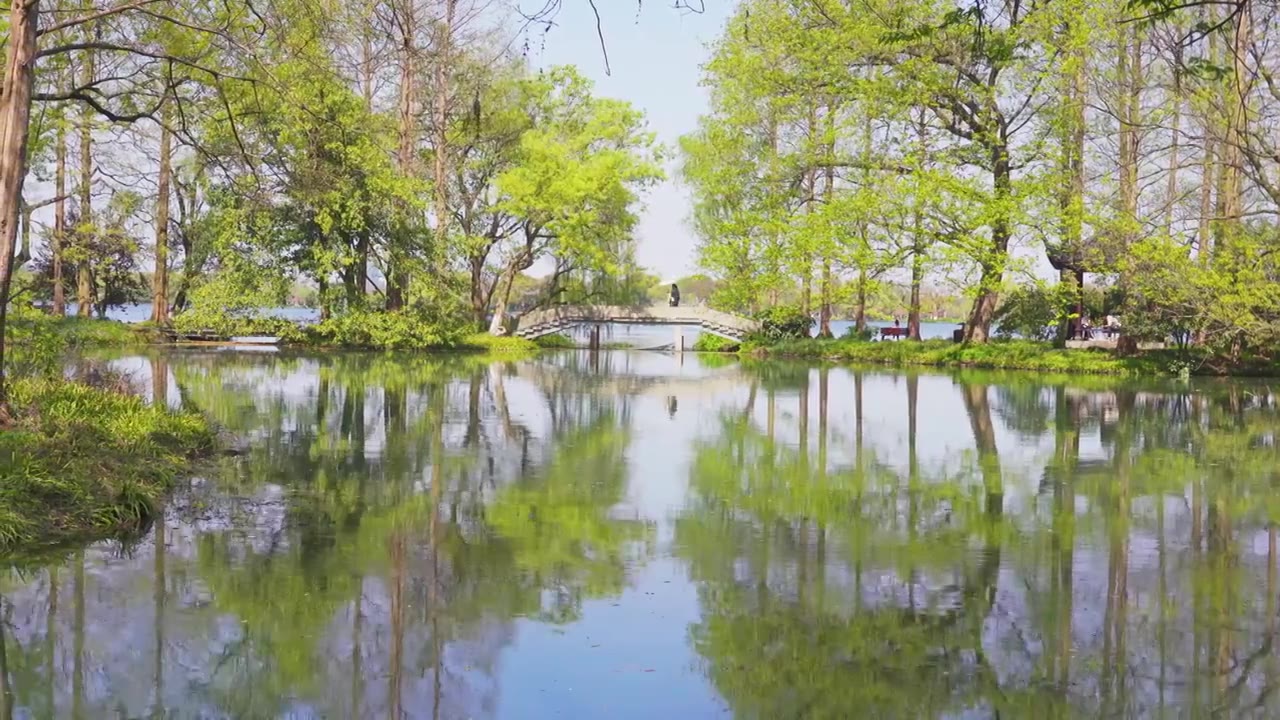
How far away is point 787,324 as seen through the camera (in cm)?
4306

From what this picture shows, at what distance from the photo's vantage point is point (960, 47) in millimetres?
32188

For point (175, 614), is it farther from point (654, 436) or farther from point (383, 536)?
point (654, 436)

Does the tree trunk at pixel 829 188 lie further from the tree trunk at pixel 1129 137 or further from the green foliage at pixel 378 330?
the green foliage at pixel 378 330

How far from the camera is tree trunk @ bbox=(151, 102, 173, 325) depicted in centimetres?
3931

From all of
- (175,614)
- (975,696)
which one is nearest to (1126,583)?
(975,696)

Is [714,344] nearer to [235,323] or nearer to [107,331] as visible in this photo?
[235,323]

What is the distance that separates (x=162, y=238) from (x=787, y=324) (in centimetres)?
2163

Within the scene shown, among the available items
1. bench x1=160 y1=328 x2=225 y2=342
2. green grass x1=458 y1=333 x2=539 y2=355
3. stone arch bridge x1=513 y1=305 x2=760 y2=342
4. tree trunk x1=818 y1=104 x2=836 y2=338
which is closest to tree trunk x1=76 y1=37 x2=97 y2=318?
bench x1=160 y1=328 x2=225 y2=342

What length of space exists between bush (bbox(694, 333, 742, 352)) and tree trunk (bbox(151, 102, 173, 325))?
19.7m

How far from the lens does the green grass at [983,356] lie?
31531 millimetres

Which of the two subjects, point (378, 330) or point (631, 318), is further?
point (631, 318)

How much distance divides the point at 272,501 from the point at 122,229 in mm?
33396

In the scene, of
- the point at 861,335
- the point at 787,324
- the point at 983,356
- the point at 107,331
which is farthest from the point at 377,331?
the point at 983,356

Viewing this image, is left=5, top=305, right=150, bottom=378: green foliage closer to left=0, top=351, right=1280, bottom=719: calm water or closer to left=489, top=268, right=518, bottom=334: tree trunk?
left=0, top=351, right=1280, bottom=719: calm water
